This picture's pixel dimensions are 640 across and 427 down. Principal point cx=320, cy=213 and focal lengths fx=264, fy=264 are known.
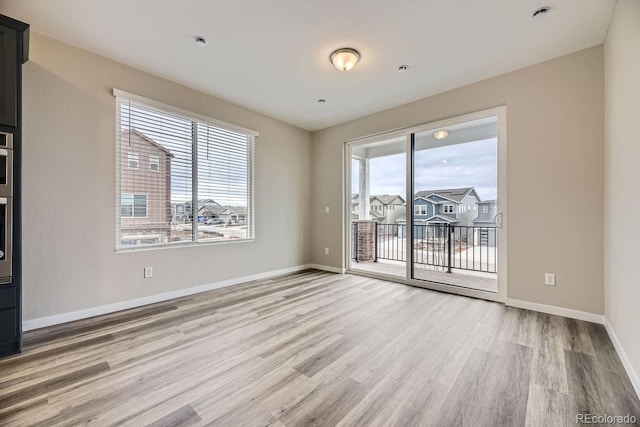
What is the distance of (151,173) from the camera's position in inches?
124

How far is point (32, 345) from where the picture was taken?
213 centimetres

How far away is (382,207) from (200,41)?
3671 mm

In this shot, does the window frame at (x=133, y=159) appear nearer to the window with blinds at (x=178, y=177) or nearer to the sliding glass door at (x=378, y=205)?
the window with blinds at (x=178, y=177)

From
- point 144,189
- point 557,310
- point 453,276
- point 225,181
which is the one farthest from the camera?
point 453,276

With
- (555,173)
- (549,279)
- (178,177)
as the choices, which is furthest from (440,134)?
(178,177)

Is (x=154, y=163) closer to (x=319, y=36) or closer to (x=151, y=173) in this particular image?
(x=151, y=173)

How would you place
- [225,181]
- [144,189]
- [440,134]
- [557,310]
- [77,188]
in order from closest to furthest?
[77,188]
[557,310]
[144,189]
[440,134]
[225,181]

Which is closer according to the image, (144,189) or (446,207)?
(144,189)

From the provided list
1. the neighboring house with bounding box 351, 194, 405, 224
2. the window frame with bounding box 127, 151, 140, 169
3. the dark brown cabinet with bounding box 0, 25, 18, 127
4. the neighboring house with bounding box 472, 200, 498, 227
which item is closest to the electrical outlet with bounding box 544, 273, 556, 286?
the neighboring house with bounding box 472, 200, 498, 227

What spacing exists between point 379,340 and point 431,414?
0.83 m

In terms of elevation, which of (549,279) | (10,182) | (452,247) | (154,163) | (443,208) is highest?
(154,163)

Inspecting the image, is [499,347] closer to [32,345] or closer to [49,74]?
[32,345]

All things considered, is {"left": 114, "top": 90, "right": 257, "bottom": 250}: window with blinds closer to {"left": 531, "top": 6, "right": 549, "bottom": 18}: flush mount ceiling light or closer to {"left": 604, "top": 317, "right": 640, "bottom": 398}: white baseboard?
{"left": 531, "top": 6, "right": 549, "bottom": 18}: flush mount ceiling light

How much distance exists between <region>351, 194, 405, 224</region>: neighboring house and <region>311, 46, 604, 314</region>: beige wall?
5.16 feet
